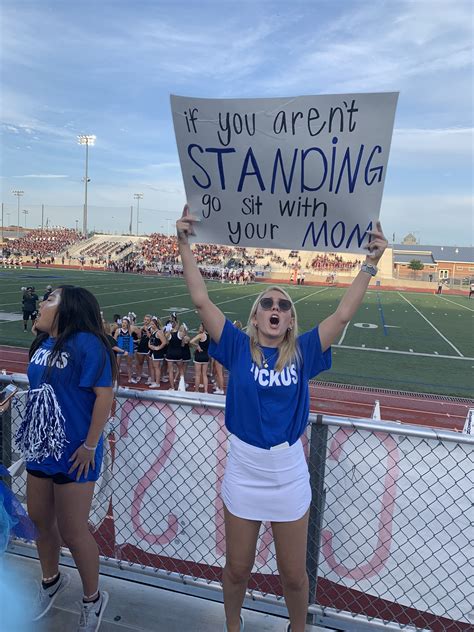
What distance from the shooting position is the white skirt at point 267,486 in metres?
2.20

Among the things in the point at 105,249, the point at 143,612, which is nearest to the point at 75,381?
the point at 143,612

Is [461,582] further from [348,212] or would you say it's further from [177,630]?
[348,212]

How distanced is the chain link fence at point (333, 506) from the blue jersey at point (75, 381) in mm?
457

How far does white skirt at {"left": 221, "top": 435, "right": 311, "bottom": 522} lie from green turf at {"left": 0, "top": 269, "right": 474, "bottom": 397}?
10.2 meters

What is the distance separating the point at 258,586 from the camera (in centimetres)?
309

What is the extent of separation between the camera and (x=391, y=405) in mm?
10375

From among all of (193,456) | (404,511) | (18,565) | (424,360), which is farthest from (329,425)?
(424,360)

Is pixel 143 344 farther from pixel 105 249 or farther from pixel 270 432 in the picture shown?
pixel 105 249

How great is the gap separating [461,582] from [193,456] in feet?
5.29

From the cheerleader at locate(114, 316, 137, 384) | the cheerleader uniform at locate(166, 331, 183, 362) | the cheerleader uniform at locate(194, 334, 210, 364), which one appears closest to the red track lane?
the cheerleader at locate(114, 316, 137, 384)

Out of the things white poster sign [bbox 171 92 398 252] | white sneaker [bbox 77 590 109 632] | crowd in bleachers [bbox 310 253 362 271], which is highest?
white poster sign [bbox 171 92 398 252]

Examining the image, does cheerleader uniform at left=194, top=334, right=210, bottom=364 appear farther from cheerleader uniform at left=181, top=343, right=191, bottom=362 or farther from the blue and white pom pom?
the blue and white pom pom

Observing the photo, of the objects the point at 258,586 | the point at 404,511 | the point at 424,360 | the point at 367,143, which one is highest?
the point at 367,143

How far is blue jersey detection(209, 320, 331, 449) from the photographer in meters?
2.21
